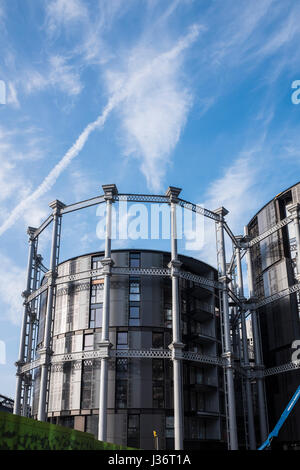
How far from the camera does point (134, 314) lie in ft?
143

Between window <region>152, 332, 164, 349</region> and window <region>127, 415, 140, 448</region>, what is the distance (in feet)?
20.1

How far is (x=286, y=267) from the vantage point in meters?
47.3

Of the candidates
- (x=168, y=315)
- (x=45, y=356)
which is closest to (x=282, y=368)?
(x=168, y=315)

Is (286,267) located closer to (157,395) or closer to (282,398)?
(282,398)

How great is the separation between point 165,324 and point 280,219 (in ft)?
53.7

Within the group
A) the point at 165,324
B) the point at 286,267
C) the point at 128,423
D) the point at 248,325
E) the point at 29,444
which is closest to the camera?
the point at 29,444

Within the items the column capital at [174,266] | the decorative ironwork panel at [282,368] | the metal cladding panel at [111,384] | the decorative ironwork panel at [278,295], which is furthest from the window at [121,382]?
the decorative ironwork panel at [278,295]

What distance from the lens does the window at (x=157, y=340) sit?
4291 centimetres

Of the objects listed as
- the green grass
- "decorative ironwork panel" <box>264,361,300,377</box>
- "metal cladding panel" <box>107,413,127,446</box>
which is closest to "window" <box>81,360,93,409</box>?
"metal cladding panel" <box>107,413,127,446</box>

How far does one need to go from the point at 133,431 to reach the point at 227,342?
1117 cm

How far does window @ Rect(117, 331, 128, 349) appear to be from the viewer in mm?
42616

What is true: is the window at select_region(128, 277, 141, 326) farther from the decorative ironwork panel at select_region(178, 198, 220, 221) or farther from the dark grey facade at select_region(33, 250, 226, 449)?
the decorative ironwork panel at select_region(178, 198, 220, 221)

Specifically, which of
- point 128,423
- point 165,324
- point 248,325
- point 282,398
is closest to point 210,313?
point 165,324

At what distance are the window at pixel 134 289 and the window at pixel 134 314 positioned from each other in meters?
0.47
